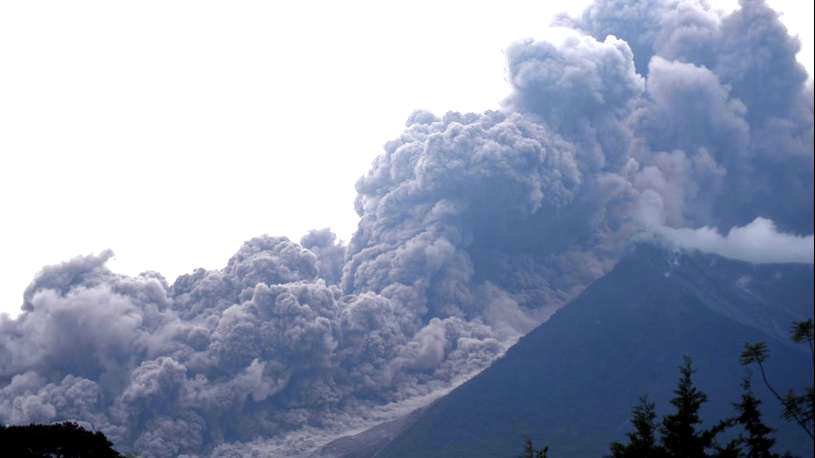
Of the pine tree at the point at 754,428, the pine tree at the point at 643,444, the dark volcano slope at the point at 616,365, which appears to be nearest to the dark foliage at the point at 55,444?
the pine tree at the point at 643,444

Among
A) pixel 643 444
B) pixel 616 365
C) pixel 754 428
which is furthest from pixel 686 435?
pixel 616 365

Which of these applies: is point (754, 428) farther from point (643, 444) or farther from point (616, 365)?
point (616, 365)

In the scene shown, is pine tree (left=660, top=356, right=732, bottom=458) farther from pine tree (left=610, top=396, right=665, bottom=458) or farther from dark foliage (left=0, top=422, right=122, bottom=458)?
dark foliage (left=0, top=422, right=122, bottom=458)

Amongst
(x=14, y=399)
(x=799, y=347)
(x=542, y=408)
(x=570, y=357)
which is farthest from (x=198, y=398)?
(x=799, y=347)

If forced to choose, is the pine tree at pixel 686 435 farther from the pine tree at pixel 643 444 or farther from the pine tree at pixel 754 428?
the pine tree at pixel 754 428

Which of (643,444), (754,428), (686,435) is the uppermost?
(754,428)

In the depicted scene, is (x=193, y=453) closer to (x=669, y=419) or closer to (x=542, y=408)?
(x=542, y=408)
